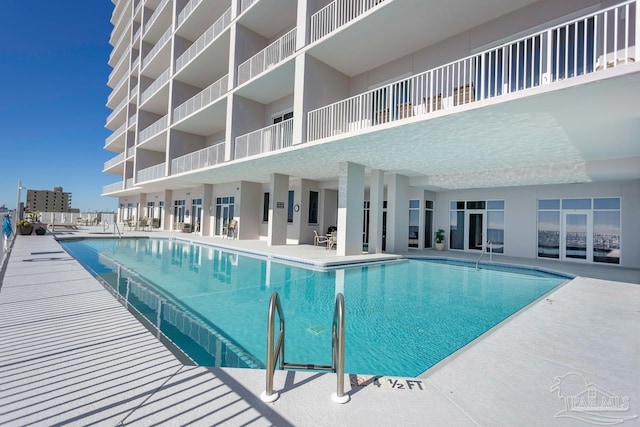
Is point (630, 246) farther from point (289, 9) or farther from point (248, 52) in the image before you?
point (248, 52)

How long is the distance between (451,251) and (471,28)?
31.8ft

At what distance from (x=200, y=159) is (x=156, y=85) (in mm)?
9496

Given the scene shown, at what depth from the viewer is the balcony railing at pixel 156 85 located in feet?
62.7

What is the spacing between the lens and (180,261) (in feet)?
35.1

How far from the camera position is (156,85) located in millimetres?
20734

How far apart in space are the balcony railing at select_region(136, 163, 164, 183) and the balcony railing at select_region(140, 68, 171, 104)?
5.17 meters

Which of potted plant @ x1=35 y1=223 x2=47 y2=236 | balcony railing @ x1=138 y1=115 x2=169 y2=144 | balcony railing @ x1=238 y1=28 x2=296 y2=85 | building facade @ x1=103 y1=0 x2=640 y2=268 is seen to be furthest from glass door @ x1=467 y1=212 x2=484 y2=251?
potted plant @ x1=35 y1=223 x2=47 y2=236

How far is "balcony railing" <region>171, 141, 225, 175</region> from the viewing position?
14.1 meters

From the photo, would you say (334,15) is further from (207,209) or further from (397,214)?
(207,209)

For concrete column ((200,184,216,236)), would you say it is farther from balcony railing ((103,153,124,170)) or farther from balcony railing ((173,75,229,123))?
balcony railing ((103,153,124,170))

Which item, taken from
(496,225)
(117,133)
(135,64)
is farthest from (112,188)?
(496,225)

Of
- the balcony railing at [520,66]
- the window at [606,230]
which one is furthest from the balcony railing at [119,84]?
the window at [606,230]

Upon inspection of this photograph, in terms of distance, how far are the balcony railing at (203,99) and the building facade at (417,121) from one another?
0.14m

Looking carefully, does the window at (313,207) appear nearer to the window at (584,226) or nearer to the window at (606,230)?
the window at (584,226)
